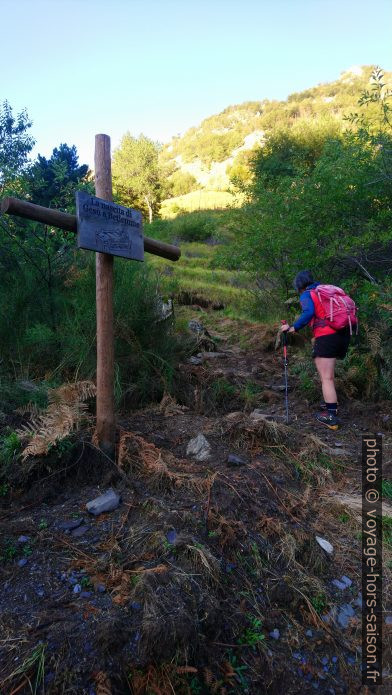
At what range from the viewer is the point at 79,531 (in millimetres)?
2916

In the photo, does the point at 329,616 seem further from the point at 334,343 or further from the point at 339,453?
the point at 334,343

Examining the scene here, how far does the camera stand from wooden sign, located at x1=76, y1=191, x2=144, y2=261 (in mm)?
3166

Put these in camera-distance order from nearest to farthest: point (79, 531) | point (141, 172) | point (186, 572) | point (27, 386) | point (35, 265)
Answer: point (186, 572), point (79, 531), point (27, 386), point (35, 265), point (141, 172)

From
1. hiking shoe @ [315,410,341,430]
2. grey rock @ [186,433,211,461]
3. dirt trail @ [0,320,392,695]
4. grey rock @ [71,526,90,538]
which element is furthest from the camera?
hiking shoe @ [315,410,341,430]

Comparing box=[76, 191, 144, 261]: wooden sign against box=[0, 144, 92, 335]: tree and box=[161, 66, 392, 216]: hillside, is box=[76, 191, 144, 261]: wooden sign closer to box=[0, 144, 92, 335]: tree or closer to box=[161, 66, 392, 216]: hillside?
box=[0, 144, 92, 335]: tree

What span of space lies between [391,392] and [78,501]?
438 cm

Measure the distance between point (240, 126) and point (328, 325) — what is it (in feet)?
375

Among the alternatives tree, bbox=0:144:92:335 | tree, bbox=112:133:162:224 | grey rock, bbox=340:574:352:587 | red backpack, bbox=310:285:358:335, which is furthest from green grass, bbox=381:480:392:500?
tree, bbox=112:133:162:224

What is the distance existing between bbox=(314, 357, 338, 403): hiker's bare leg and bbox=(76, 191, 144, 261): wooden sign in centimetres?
299

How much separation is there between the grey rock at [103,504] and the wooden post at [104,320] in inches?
19.2

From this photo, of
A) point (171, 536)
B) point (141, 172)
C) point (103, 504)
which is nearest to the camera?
point (171, 536)

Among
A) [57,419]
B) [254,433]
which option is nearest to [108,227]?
[57,419]

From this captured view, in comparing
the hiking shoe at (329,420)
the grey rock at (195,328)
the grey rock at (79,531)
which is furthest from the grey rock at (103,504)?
the grey rock at (195,328)

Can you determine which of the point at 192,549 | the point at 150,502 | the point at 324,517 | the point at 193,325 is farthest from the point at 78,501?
the point at 193,325
